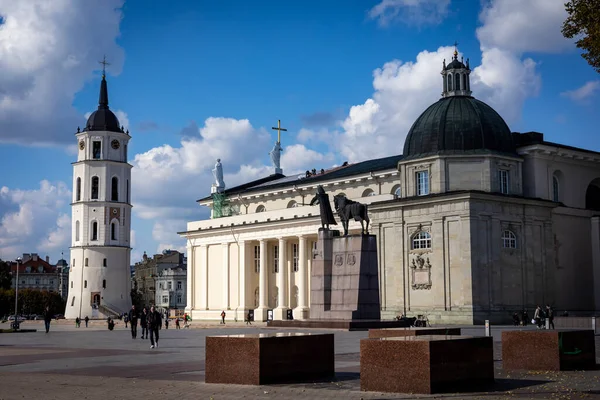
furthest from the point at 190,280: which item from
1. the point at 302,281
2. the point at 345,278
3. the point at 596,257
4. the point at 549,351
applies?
the point at 549,351

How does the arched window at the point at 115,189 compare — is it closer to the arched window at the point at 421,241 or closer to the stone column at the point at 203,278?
the stone column at the point at 203,278

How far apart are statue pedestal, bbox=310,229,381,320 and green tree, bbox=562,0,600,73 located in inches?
856

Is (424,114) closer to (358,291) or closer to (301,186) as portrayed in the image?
(301,186)

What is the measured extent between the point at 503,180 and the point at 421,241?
8.72 m

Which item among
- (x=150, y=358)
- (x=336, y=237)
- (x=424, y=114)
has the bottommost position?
(x=150, y=358)

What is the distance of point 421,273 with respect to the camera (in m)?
68.5

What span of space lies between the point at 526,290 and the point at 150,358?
4708cm

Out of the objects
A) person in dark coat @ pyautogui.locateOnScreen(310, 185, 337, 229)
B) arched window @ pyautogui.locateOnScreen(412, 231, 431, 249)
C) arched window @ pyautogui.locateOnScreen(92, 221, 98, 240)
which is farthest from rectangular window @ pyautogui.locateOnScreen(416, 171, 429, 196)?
arched window @ pyautogui.locateOnScreen(92, 221, 98, 240)

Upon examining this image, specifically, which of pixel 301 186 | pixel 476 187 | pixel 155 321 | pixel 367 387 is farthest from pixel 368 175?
pixel 367 387

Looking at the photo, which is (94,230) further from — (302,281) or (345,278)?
(345,278)

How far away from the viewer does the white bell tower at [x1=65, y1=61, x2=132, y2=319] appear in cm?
11750

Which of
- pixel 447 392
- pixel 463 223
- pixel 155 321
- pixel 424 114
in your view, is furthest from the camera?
pixel 424 114

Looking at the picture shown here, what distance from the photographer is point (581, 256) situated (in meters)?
75.9

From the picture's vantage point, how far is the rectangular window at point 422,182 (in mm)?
71062
